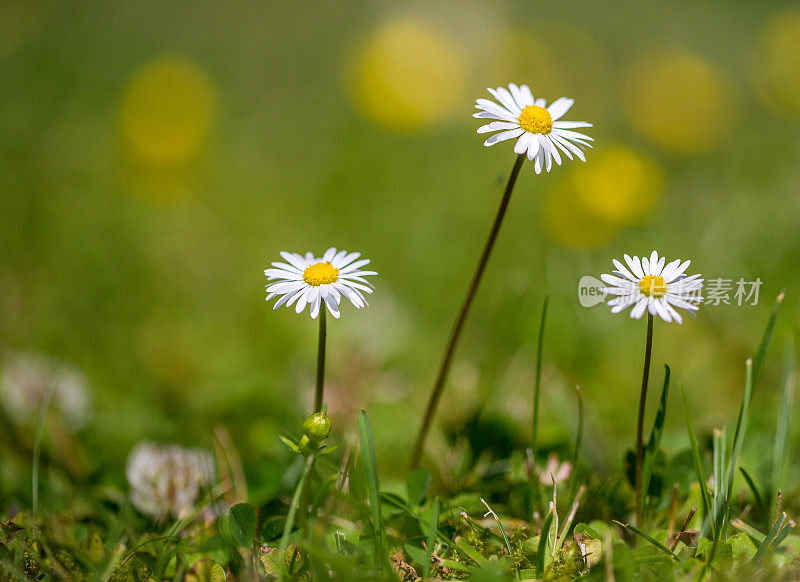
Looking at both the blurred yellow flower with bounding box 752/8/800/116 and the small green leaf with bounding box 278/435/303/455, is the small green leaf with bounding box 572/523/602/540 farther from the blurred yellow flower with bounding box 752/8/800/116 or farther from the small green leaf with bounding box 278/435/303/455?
the blurred yellow flower with bounding box 752/8/800/116

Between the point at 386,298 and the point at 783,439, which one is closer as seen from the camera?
the point at 783,439

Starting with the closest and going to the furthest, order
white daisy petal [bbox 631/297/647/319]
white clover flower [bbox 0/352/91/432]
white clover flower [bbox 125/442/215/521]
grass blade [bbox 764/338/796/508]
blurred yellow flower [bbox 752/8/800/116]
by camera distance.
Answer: white daisy petal [bbox 631/297/647/319]
grass blade [bbox 764/338/796/508]
white clover flower [bbox 125/442/215/521]
white clover flower [bbox 0/352/91/432]
blurred yellow flower [bbox 752/8/800/116]

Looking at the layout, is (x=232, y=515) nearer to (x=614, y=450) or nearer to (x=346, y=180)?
(x=614, y=450)

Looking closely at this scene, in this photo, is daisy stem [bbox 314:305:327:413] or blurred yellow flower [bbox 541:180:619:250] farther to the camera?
blurred yellow flower [bbox 541:180:619:250]

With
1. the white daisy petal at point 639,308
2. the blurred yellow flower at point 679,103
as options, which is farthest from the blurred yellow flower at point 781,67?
the white daisy petal at point 639,308

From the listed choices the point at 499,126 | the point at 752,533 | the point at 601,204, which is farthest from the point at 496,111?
the point at 601,204

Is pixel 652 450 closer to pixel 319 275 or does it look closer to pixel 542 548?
pixel 542 548

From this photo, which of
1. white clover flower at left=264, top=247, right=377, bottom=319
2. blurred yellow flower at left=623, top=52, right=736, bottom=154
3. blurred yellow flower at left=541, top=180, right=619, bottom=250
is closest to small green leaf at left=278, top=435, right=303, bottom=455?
white clover flower at left=264, top=247, right=377, bottom=319
